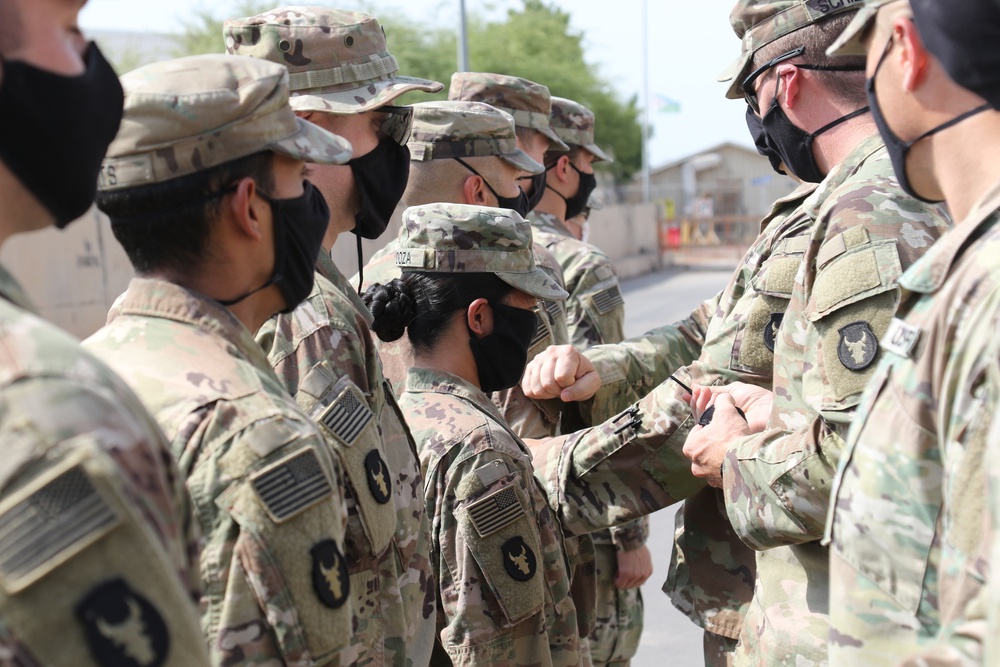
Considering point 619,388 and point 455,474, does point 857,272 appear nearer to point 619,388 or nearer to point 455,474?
point 455,474

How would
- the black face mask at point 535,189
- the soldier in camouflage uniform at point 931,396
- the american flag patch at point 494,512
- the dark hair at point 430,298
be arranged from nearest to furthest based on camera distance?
the soldier in camouflage uniform at point 931,396 < the american flag patch at point 494,512 < the dark hair at point 430,298 < the black face mask at point 535,189

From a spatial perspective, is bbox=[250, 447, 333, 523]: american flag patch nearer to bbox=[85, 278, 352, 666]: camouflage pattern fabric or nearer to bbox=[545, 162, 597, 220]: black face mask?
bbox=[85, 278, 352, 666]: camouflage pattern fabric

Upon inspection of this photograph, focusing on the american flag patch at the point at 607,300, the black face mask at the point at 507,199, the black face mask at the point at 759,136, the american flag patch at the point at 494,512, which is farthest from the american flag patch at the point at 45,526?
the american flag patch at the point at 607,300

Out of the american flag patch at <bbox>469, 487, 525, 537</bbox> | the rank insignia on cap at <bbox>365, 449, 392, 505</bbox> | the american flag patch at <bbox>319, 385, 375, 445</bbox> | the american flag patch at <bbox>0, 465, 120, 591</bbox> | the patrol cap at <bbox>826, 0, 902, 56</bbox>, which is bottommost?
the american flag patch at <bbox>469, 487, 525, 537</bbox>

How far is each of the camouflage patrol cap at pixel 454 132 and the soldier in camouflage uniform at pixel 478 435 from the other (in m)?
1.08

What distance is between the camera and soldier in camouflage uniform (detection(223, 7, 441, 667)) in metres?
2.27

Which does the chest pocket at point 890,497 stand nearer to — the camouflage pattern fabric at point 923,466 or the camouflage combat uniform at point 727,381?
the camouflage pattern fabric at point 923,466

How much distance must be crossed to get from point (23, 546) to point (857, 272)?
1.77 metres

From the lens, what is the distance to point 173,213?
70.9 inches

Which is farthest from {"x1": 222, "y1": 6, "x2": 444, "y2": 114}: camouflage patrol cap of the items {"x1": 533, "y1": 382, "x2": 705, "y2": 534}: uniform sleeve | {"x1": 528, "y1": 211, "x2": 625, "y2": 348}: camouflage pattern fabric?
{"x1": 528, "y1": 211, "x2": 625, "y2": 348}: camouflage pattern fabric

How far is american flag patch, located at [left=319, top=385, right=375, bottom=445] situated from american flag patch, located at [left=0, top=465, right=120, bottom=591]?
112 centimetres

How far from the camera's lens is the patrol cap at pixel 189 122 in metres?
1.76

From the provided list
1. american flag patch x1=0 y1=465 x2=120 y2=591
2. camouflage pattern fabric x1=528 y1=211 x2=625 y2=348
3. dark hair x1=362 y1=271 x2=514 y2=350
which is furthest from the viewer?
camouflage pattern fabric x1=528 y1=211 x2=625 y2=348

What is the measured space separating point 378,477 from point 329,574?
1.99ft
